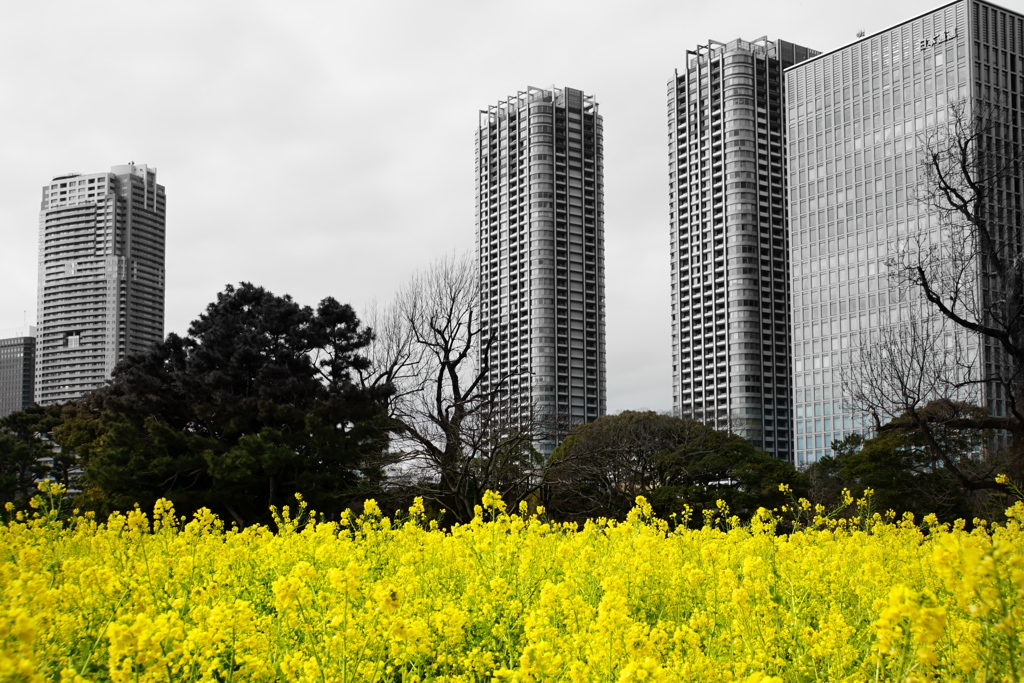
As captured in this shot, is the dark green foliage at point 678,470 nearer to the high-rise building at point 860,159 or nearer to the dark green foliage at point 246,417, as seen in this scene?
the dark green foliage at point 246,417

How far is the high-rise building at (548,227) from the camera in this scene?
7412cm

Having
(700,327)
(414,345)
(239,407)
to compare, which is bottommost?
(239,407)

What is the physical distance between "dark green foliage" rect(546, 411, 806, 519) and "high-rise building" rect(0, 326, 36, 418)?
66930 millimetres

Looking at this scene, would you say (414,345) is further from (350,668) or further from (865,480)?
(350,668)

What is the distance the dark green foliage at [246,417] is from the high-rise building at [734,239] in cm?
6924

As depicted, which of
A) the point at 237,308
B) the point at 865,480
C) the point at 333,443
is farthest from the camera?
the point at 865,480

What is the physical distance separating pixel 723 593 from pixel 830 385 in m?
82.0

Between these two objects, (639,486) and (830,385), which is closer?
(639,486)

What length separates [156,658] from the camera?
6.87ft

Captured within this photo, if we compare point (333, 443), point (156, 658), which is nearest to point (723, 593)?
point (156, 658)

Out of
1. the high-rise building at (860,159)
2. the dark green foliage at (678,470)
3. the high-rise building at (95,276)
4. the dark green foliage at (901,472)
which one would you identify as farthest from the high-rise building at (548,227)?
the dark green foliage at (678,470)

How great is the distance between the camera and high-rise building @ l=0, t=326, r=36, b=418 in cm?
7481

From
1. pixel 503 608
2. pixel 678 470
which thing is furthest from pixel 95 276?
pixel 503 608

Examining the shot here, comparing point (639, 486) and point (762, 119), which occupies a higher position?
point (762, 119)
